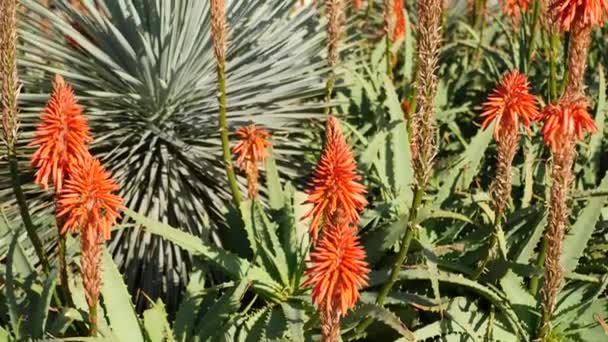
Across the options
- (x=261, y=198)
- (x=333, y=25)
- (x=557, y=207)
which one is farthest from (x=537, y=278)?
(x=261, y=198)

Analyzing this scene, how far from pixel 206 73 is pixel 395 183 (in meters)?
1.09

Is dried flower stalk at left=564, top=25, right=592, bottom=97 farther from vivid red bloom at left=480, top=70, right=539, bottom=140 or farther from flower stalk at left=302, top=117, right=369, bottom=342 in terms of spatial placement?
flower stalk at left=302, top=117, right=369, bottom=342

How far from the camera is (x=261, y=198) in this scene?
469 centimetres

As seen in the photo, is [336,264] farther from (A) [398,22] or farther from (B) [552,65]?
(A) [398,22]

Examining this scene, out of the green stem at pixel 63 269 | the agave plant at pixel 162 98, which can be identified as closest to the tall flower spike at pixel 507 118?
the green stem at pixel 63 269

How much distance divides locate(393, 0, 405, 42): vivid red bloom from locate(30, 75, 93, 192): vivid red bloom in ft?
10.8

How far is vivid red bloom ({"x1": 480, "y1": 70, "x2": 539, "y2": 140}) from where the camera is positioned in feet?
10.4

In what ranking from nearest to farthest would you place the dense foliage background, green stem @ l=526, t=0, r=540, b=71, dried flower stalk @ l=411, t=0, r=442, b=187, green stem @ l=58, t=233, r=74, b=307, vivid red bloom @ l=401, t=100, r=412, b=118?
dried flower stalk @ l=411, t=0, r=442, b=187
green stem @ l=58, t=233, r=74, b=307
the dense foliage background
green stem @ l=526, t=0, r=540, b=71
vivid red bloom @ l=401, t=100, r=412, b=118

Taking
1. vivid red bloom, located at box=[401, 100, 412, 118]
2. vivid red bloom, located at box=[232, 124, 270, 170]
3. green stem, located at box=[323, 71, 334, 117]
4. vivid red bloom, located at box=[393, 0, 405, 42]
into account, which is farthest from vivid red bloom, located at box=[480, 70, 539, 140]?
vivid red bloom, located at box=[393, 0, 405, 42]

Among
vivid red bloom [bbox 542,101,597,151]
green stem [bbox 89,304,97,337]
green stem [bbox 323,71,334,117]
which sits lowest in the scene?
green stem [bbox 89,304,97,337]

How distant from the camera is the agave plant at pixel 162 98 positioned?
450 centimetres

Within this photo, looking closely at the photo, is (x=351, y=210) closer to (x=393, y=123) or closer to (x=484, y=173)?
(x=393, y=123)

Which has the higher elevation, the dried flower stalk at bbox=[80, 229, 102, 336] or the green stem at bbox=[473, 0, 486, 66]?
the green stem at bbox=[473, 0, 486, 66]

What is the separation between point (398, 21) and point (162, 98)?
217 cm
